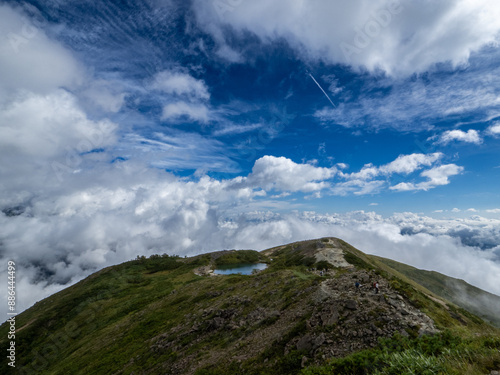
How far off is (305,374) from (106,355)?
46327 mm

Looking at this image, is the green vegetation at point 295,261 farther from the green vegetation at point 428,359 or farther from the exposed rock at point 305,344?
the green vegetation at point 428,359

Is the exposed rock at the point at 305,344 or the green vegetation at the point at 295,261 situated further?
the green vegetation at the point at 295,261

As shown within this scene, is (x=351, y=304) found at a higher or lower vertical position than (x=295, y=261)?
higher

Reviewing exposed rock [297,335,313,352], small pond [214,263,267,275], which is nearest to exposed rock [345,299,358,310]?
exposed rock [297,335,313,352]

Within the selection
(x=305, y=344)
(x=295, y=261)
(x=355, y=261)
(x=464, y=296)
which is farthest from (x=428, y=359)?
(x=464, y=296)

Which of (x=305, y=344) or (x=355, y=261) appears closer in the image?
(x=305, y=344)

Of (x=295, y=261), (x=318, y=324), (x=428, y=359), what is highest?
(x=428, y=359)

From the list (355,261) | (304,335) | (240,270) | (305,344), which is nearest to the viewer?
(305,344)

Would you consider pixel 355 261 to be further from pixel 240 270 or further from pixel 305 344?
pixel 305 344

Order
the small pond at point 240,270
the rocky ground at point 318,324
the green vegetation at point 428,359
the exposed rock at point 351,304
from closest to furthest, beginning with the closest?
the green vegetation at point 428,359
the rocky ground at point 318,324
the exposed rock at point 351,304
the small pond at point 240,270

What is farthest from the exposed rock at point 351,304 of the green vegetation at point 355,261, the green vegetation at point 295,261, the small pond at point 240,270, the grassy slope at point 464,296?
the grassy slope at point 464,296

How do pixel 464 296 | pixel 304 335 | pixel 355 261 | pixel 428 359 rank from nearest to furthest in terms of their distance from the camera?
pixel 428 359 → pixel 304 335 → pixel 355 261 → pixel 464 296

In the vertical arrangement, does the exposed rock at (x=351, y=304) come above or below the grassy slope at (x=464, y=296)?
above

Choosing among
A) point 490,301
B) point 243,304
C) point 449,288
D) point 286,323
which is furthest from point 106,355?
point 490,301
